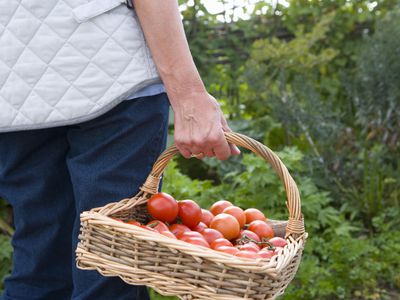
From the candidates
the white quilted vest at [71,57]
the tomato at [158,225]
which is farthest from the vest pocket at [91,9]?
the tomato at [158,225]

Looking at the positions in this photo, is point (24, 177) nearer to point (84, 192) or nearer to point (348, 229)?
point (84, 192)

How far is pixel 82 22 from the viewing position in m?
1.51

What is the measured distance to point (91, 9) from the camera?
4.93 ft

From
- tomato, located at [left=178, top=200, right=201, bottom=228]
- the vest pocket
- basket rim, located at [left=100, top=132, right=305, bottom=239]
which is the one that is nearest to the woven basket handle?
basket rim, located at [left=100, top=132, right=305, bottom=239]

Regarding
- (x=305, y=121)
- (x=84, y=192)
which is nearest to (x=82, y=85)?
(x=84, y=192)

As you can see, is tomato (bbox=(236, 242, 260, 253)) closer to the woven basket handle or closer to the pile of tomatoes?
the pile of tomatoes

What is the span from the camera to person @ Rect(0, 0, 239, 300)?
1527mm

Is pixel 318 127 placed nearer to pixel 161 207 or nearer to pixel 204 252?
pixel 161 207

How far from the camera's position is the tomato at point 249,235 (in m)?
1.63

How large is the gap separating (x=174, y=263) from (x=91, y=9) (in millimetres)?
559

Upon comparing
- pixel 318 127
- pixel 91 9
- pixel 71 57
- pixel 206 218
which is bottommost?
pixel 318 127

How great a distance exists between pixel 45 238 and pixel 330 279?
1.47 meters

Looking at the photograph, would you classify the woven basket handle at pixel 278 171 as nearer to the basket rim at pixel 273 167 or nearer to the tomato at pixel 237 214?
the basket rim at pixel 273 167

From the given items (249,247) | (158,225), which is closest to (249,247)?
(249,247)
